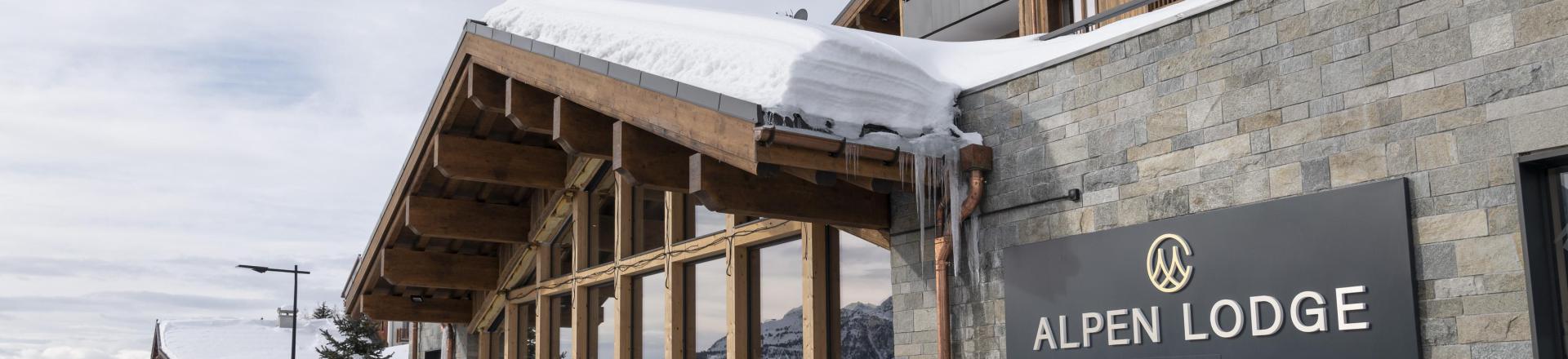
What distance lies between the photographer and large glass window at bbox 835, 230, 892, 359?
7668mm

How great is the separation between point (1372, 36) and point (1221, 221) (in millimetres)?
926

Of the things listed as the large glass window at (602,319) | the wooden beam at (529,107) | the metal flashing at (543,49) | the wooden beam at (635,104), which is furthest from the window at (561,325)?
the metal flashing at (543,49)

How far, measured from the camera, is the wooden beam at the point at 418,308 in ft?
46.9

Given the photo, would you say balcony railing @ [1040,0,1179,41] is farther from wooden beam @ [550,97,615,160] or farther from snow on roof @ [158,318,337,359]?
snow on roof @ [158,318,337,359]

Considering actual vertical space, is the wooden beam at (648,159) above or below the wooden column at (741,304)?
above

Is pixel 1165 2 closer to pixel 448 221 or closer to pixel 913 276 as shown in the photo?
pixel 913 276

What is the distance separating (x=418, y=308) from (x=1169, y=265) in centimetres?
1044

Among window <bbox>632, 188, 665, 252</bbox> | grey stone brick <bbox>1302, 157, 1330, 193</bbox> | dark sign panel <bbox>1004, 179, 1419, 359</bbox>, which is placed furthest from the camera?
window <bbox>632, 188, 665, 252</bbox>

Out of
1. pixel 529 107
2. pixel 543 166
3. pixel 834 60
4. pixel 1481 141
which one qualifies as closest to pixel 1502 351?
pixel 1481 141

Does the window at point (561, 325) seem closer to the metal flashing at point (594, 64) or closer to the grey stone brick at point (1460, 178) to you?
the metal flashing at point (594, 64)

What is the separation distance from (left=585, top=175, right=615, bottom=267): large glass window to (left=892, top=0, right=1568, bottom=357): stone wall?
5023 mm

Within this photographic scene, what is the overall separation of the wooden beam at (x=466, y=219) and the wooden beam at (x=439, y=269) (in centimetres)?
87

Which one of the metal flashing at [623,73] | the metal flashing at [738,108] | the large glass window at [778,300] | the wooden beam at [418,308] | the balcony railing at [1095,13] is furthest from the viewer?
the wooden beam at [418,308]

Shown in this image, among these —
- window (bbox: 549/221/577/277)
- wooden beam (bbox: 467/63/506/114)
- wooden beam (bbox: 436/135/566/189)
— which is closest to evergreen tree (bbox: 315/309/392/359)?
window (bbox: 549/221/577/277)
